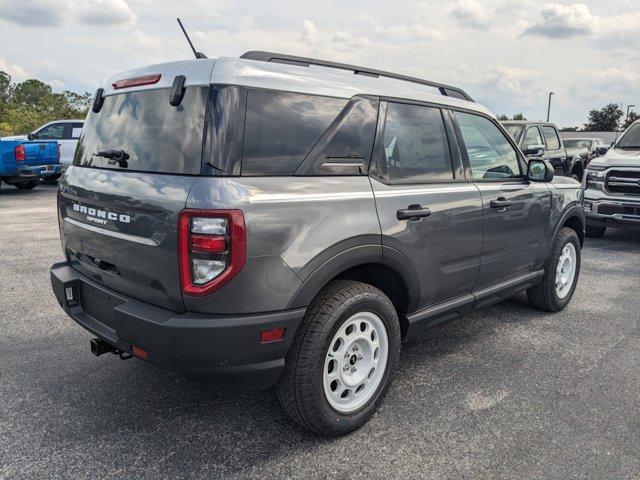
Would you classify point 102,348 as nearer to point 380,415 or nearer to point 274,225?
point 274,225

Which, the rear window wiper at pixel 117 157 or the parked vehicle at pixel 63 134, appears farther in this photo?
the parked vehicle at pixel 63 134

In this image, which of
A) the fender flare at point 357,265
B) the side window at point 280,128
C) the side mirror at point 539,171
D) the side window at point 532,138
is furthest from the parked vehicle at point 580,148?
the side window at point 280,128

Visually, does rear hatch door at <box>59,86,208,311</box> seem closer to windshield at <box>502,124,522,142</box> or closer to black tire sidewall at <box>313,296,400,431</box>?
black tire sidewall at <box>313,296,400,431</box>

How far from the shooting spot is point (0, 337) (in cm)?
409

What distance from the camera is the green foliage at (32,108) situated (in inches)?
1115

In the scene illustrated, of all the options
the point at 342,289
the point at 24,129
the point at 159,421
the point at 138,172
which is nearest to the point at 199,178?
the point at 138,172

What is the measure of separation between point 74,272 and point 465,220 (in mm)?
2443

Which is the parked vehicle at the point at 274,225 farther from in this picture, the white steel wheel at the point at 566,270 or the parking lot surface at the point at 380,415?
the white steel wheel at the point at 566,270

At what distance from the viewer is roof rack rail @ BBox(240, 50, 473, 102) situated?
281 centimetres

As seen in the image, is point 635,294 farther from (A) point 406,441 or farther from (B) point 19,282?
(B) point 19,282

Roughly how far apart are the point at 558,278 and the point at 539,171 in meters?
1.21

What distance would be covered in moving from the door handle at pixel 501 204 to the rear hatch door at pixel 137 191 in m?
2.19

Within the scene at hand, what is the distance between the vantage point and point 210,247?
88.7 inches

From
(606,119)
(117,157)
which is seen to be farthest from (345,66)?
(606,119)
